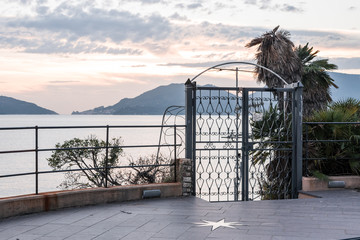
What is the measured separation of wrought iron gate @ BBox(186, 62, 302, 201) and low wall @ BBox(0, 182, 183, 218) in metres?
0.90

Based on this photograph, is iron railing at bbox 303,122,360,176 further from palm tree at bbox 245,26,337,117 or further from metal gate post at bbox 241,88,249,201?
palm tree at bbox 245,26,337,117

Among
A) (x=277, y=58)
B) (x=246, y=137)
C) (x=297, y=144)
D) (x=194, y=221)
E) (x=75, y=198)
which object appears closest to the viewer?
(x=194, y=221)

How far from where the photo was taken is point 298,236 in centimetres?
572

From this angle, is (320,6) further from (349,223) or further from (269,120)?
(349,223)

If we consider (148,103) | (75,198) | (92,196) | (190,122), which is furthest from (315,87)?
(148,103)

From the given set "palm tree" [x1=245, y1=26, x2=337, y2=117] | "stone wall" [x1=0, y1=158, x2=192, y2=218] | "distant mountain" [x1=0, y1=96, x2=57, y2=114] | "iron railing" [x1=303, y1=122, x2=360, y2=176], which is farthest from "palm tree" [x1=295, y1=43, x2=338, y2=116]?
"distant mountain" [x1=0, y1=96, x2=57, y2=114]

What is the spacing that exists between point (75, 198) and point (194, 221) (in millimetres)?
2224

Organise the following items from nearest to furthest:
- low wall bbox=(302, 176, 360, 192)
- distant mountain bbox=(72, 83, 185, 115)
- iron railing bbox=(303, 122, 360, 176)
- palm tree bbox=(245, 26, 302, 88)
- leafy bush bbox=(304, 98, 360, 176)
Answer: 1. low wall bbox=(302, 176, 360, 192)
2. iron railing bbox=(303, 122, 360, 176)
3. leafy bush bbox=(304, 98, 360, 176)
4. palm tree bbox=(245, 26, 302, 88)
5. distant mountain bbox=(72, 83, 185, 115)

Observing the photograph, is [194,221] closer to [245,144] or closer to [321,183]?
[245,144]

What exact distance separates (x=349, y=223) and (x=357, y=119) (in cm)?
505

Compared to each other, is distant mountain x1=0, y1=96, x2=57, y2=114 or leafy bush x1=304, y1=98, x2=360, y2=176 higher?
distant mountain x1=0, y1=96, x2=57, y2=114

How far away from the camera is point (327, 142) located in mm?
10180

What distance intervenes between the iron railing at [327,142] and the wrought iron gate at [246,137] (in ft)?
1.04

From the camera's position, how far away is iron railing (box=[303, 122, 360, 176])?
9.84 m
